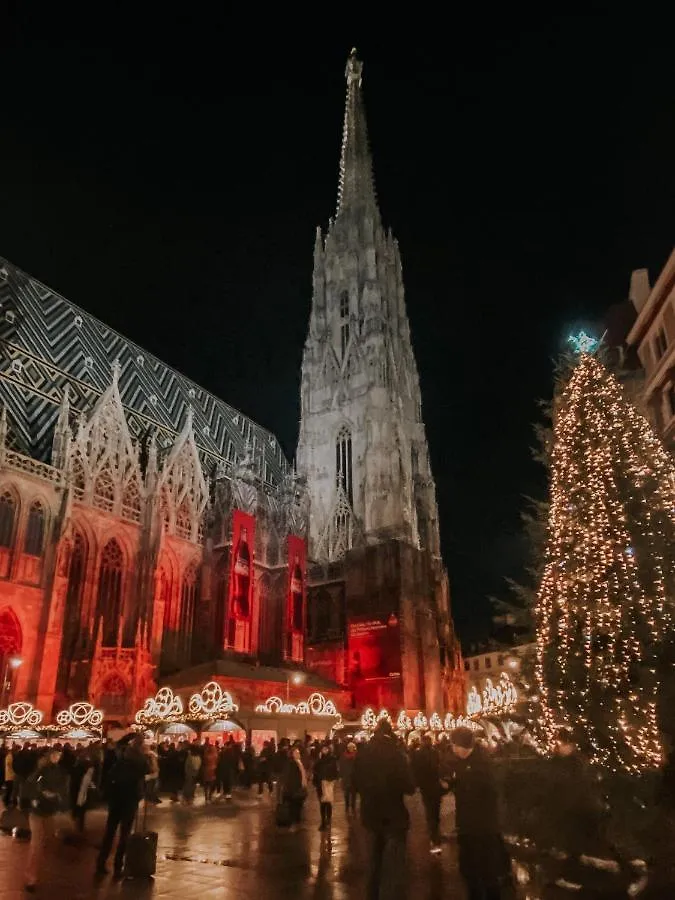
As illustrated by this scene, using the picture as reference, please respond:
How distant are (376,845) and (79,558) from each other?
29806mm

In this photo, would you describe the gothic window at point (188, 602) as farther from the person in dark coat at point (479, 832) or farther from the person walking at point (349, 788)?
the person in dark coat at point (479, 832)

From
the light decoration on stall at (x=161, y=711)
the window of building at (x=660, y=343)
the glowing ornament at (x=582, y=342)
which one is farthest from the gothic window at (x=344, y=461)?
the glowing ornament at (x=582, y=342)

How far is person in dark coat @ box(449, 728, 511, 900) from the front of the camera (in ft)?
19.0

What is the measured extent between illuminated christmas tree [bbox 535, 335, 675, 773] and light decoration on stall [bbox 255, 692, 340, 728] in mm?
17258

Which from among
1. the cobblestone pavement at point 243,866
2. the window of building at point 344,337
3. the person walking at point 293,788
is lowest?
the cobblestone pavement at point 243,866

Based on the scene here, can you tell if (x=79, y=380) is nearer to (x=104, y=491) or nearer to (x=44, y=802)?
(x=104, y=491)

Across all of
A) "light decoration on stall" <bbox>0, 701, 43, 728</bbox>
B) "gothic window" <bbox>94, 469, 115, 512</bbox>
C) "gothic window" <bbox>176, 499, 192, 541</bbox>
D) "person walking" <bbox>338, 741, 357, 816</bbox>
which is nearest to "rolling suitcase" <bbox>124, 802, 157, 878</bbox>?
"person walking" <bbox>338, 741, 357, 816</bbox>

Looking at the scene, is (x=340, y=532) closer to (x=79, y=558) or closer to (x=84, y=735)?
(x=79, y=558)

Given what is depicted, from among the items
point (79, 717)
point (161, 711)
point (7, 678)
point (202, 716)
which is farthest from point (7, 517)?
point (202, 716)

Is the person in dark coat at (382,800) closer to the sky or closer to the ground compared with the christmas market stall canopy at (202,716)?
closer to the ground

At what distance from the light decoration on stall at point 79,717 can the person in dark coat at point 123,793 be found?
16.2m

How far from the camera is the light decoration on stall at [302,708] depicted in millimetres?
27061

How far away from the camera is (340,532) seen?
5125cm

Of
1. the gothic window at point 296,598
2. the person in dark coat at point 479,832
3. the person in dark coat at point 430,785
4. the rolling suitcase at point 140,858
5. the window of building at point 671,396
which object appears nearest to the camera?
the person in dark coat at point 479,832
